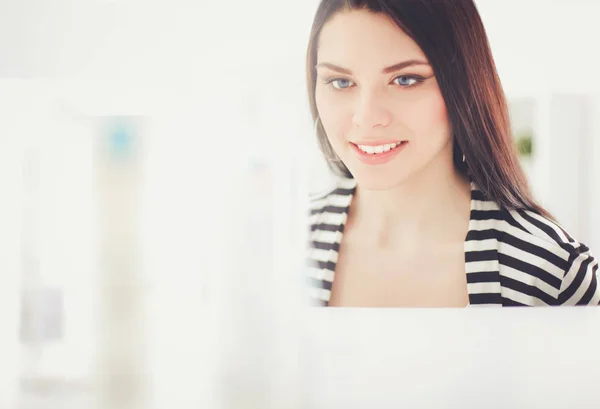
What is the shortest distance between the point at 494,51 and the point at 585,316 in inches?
23.3

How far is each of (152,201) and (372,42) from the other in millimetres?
571

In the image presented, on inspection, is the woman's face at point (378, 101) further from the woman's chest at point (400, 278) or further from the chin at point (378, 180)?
the woman's chest at point (400, 278)

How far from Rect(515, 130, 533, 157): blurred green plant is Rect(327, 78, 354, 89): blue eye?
36 centimetres

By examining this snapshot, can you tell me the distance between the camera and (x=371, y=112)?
1090mm

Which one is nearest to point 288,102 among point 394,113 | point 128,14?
point 394,113

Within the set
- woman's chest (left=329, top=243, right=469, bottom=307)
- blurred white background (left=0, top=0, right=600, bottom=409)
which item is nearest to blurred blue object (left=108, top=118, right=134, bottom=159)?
blurred white background (left=0, top=0, right=600, bottom=409)

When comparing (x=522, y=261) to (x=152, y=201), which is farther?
(x=152, y=201)

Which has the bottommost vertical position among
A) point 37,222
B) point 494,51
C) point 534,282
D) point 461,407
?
point 461,407

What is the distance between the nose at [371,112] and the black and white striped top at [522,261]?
0.24 meters

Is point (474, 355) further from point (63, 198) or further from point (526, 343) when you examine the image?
point (63, 198)

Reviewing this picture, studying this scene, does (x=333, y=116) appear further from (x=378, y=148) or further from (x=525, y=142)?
(x=525, y=142)

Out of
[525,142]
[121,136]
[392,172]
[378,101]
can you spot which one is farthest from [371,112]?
[121,136]

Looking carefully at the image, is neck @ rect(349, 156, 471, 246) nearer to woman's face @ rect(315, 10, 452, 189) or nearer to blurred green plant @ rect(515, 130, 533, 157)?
woman's face @ rect(315, 10, 452, 189)

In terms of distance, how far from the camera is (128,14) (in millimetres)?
1168
